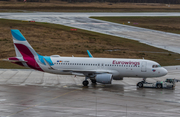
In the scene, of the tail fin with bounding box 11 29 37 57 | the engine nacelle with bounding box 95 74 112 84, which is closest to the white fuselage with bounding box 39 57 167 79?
the engine nacelle with bounding box 95 74 112 84

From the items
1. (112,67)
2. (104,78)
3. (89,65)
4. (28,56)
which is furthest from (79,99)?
(28,56)

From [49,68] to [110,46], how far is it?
128ft

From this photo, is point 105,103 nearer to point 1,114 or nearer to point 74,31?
point 1,114

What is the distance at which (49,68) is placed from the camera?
1603 inches

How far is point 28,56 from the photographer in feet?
136

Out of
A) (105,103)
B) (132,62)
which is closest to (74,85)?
(132,62)

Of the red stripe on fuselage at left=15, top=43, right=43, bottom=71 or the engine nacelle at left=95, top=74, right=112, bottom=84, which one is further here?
the red stripe on fuselage at left=15, top=43, right=43, bottom=71

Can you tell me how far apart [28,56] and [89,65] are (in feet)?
29.5

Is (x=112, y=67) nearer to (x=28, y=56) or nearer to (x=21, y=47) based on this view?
(x=28, y=56)

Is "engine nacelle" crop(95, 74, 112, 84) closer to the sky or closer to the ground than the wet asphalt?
closer to the sky

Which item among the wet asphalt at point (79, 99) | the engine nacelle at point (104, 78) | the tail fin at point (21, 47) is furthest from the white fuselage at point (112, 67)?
the tail fin at point (21, 47)

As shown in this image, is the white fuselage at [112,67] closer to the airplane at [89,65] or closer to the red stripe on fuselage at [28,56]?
the airplane at [89,65]

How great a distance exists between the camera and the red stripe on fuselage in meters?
41.0

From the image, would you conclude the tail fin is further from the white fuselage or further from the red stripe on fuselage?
the white fuselage
